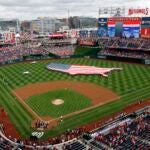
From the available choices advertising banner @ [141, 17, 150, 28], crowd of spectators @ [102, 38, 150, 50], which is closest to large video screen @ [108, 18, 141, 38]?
advertising banner @ [141, 17, 150, 28]

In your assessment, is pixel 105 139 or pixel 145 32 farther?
pixel 145 32

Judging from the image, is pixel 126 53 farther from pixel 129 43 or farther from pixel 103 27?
pixel 103 27

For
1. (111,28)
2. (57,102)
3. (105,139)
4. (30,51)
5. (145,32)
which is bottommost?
(105,139)

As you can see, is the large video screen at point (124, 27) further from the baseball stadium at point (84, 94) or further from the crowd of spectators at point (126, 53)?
the crowd of spectators at point (126, 53)

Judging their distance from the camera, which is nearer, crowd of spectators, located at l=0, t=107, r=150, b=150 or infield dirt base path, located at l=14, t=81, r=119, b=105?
crowd of spectators, located at l=0, t=107, r=150, b=150

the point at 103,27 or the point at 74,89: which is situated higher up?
the point at 103,27

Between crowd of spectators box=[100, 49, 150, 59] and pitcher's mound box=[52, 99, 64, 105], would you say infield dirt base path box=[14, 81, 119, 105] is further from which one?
crowd of spectators box=[100, 49, 150, 59]

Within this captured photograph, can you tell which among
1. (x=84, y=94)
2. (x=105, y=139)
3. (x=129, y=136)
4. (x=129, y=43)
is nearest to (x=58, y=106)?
(x=84, y=94)

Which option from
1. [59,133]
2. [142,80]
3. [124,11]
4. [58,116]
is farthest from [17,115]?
[124,11]
